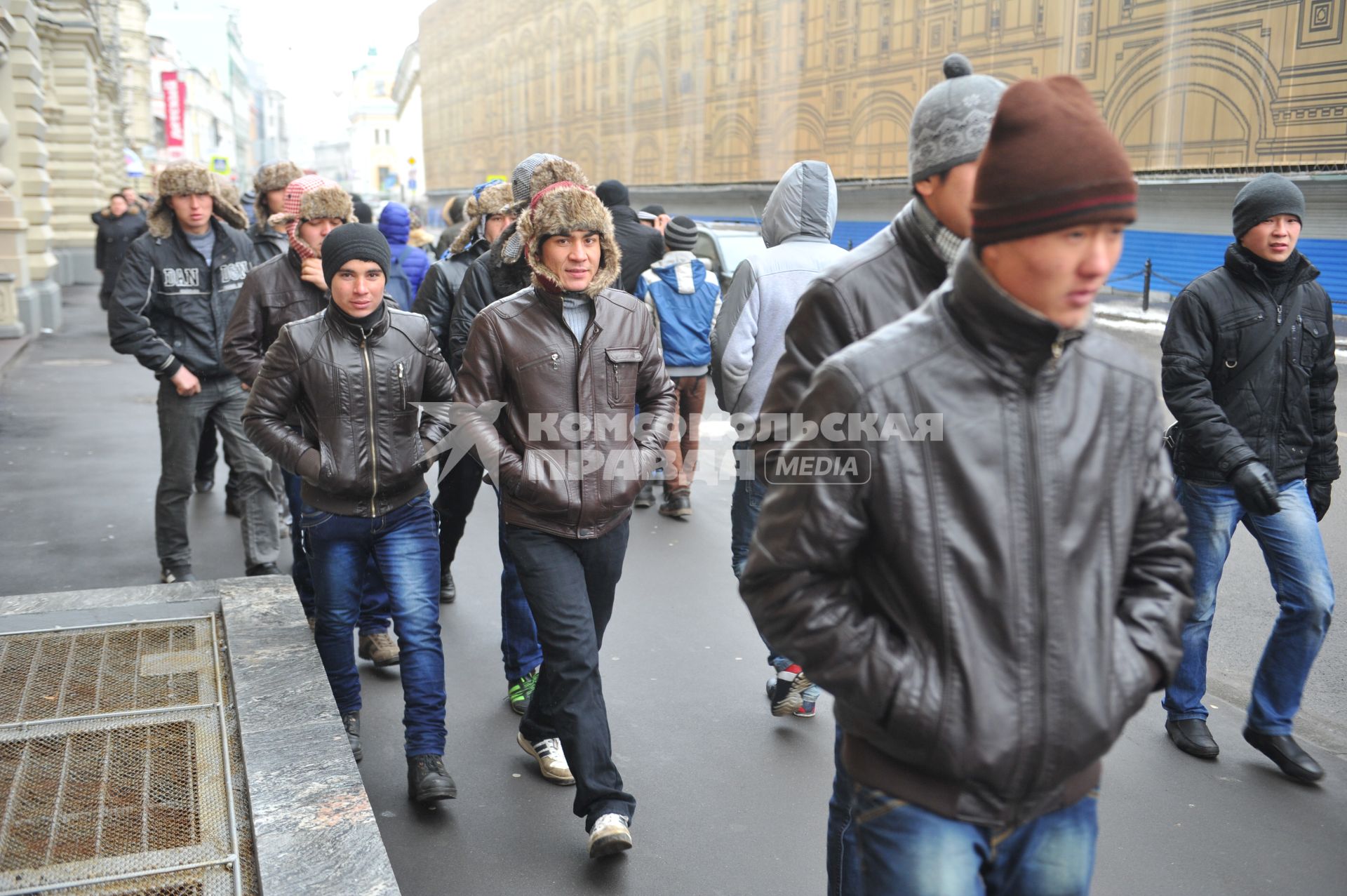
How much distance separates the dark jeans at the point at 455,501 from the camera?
6.09m

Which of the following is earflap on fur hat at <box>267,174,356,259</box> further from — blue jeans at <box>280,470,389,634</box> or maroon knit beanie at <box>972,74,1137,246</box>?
maroon knit beanie at <box>972,74,1137,246</box>

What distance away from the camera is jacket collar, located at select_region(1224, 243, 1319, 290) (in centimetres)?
444

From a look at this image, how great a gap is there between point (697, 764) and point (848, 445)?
2.88m

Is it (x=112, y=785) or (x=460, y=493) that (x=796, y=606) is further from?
(x=460, y=493)

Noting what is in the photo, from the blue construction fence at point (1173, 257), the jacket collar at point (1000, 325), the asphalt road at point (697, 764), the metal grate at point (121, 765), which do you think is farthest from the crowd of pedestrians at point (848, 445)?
the blue construction fence at point (1173, 257)

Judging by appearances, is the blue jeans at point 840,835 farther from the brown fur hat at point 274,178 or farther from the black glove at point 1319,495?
the brown fur hat at point 274,178

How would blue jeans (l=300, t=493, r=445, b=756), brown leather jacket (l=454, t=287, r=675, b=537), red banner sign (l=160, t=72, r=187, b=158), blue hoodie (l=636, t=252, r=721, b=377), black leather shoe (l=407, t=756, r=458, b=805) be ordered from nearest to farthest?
brown leather jacket (l=454, t=287, r=675, b=537) < black leather shoe (l=407, t=756, r=458, b=805) < blue jeans (l=300, t=493, r=445, b=756) < blue hoodie (l=636, t=252, r=721, b=377) < red banner sign (l=160, t=72, r=187, b=158)

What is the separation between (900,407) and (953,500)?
165mm

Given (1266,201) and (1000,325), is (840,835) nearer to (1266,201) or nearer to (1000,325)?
(1000,325)

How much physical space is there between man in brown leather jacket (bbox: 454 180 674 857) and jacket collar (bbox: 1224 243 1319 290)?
215 cm

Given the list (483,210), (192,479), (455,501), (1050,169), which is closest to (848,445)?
(1050,169)

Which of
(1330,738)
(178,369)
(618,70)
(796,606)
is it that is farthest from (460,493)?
(618,70)

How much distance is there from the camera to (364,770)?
4.43 meters

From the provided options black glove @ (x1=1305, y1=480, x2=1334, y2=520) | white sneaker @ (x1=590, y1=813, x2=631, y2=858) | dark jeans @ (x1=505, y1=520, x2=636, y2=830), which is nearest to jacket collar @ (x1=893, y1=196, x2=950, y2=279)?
dark jeans @ (x1=505, y1=520, x2=636, y2=830)
